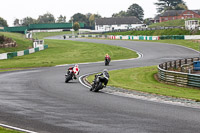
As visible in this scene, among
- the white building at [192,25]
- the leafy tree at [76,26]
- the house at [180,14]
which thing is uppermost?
the house at [180,14]

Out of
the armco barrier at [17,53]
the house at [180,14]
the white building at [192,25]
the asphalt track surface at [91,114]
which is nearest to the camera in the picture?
the asphalt track surface at [91,114]

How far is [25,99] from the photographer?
18453 millimetres

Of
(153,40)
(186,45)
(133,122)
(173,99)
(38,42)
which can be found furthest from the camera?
(153,40)

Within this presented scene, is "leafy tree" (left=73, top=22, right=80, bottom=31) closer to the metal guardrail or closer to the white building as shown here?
the white building

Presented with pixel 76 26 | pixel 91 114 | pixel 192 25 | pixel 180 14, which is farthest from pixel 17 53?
pixel 180 14

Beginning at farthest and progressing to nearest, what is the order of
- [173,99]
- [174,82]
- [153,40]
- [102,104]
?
1. [153,40]
2. [174,82]
3. [173,99]
4. [102,104]

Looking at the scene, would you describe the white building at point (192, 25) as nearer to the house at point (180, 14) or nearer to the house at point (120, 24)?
the house at point (180, 14)

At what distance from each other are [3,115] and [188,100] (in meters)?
9.17

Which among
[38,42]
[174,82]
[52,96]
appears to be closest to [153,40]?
[38,42]

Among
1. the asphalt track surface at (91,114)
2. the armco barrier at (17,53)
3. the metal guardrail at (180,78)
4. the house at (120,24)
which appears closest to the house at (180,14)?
the house at (120,24)

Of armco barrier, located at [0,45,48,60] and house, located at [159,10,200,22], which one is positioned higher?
house, located at [159,10,200,22]

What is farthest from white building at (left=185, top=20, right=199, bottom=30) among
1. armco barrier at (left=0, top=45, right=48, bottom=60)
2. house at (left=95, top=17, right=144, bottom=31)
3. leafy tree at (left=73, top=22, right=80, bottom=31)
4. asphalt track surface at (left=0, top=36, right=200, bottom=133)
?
house at (left=95, top=17, right=144, bottom=31)

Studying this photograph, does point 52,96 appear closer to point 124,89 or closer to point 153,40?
point 124,89

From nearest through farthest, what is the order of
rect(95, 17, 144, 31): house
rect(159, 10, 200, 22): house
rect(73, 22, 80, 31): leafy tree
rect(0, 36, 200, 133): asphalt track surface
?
1. rect(0, 36, 200, 133): asphalt track surface
2. rect(73, 22, 80, 31): leafy tree
3. rect(159, 10, 200, 22): house
4. rect(95, 17, 144, 31): house
